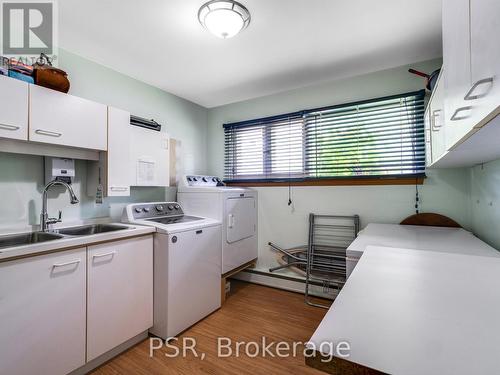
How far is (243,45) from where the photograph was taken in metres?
2.04

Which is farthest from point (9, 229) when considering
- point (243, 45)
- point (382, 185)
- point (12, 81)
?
point (382, 185)

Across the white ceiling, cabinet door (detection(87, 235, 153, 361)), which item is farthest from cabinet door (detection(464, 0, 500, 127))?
cabinet door (detection(87, 235, 153, 361))

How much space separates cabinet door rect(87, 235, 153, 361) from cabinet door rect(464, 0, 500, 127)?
6.79 ft

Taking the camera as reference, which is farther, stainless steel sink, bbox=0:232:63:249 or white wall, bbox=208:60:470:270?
white wall, bbox=208:60:470:270

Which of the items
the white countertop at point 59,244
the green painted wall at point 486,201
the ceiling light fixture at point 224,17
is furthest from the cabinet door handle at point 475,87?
the white countertop at point 59,244

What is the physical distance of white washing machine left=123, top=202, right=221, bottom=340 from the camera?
200 cm

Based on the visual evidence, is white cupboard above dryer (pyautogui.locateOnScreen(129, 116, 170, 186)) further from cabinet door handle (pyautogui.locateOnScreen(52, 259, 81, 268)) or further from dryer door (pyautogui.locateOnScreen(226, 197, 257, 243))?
cabinet door handle (pyautogui.locateOnScreen(52, 259, 81, 268))

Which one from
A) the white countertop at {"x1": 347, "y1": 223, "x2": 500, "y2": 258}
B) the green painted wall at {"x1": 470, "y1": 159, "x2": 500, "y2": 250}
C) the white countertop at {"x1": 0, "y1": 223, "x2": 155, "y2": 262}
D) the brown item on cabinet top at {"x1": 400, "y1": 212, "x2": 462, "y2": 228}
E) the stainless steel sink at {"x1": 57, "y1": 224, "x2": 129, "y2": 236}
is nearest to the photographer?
the white countertop at {"x1": 0, "y1": 223, "x2": 155, "y2": 262}

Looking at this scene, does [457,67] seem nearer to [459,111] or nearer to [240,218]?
[459,111]

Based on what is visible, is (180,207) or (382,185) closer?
(382,185)

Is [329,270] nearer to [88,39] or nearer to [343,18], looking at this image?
[343,18]

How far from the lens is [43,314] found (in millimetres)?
1410

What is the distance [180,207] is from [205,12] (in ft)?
6.44

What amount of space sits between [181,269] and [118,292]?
19.3 inches
